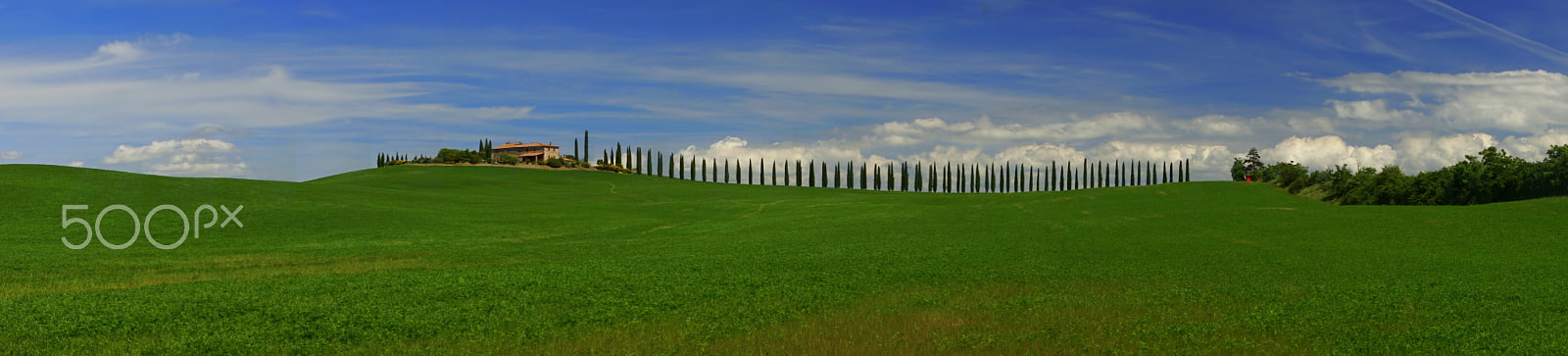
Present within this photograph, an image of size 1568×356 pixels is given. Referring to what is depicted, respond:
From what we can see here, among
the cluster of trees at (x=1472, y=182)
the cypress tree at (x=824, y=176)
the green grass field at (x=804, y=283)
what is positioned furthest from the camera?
the cypress tree at (x=824, y=176)

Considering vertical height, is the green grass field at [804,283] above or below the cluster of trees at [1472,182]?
below

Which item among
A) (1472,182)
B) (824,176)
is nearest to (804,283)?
(1472,182)

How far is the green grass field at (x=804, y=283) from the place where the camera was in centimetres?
1641

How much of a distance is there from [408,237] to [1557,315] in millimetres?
48992

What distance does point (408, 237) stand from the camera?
47.2 m

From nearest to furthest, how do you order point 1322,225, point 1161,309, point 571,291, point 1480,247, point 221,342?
point 221,342
point 1161,309
point 571,291
point 1480,247
point 1322,225

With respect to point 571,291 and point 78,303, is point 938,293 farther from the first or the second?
point 78,303

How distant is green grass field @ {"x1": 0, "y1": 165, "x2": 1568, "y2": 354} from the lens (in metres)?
16.4

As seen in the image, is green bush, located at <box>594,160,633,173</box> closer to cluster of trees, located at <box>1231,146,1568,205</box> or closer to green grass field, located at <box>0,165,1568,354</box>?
green grass field, located at <box>0,165,1568,354</box>

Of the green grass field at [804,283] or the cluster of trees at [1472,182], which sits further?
the cluster of trees at [1472,182]

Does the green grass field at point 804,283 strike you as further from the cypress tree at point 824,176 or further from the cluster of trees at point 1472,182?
the cypress tree at point 824,176

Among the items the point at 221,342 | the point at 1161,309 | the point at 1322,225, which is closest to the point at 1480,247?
the point at 1322,225

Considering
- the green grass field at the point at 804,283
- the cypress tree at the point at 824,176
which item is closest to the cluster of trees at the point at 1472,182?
the green grass field at the point at 804,283

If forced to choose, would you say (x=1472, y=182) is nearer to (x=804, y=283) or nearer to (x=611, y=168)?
(x=804, y=283)
